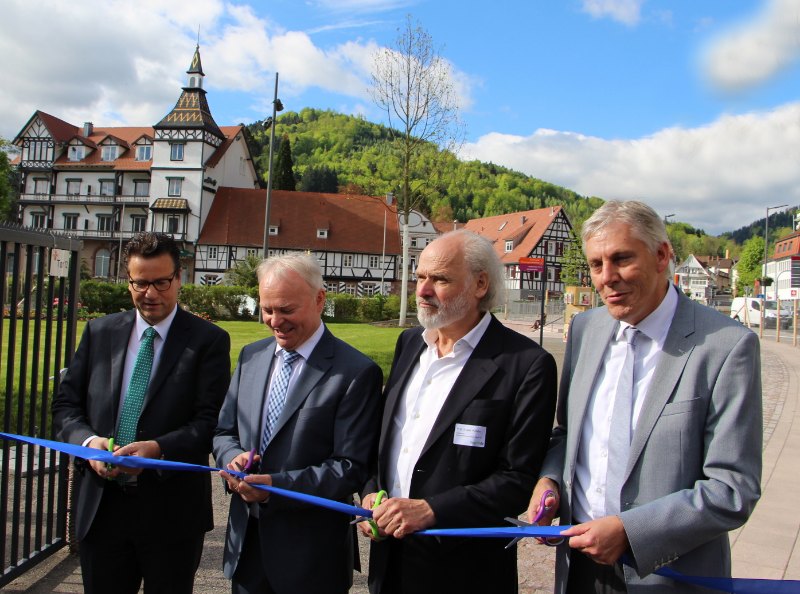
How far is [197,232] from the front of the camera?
57281 millimetres

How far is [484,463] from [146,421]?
1705mm

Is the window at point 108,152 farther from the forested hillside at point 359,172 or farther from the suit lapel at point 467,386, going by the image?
the suit lapel at point 467,386

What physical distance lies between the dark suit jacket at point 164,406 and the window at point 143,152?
63797 millimetres

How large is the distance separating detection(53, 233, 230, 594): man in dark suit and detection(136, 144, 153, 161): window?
6383cm

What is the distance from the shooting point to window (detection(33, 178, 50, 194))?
6241cm

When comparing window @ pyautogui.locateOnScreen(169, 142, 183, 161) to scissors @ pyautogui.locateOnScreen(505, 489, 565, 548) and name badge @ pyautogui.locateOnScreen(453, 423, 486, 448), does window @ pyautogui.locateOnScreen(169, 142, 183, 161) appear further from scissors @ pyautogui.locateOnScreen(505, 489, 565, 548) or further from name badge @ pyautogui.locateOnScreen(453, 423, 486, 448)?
scissors @ pyautogui.locateOnScreen(505, 489, 565, 548)

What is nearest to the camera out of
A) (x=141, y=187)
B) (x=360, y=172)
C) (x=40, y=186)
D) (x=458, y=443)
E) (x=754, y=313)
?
(x=458, y=443)

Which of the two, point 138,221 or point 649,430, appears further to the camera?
point 138,221

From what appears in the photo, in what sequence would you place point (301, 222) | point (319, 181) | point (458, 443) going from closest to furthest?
point (458, 443) < point (301, 222) < point (319, 181)

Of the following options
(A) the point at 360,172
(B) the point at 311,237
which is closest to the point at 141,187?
(B) the point at 311,237

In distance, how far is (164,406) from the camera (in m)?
3.30

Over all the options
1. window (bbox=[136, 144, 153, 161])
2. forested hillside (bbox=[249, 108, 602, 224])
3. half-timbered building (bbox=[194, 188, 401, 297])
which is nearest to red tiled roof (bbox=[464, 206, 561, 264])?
half-timbered building (bbox=[194, 188, 401, 297])

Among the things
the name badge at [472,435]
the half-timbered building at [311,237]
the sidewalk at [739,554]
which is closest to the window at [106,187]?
the half-timbered building at [311,237]

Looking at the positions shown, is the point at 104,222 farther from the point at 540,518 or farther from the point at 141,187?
the point at 540,518
